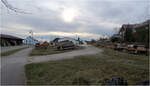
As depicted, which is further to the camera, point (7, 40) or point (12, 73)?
point (7, 40)

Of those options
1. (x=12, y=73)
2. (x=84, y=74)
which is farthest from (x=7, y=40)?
(x=84, y=74)

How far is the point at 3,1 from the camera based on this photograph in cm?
308

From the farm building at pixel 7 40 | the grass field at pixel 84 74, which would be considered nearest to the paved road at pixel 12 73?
the grass field at pixel 84 74

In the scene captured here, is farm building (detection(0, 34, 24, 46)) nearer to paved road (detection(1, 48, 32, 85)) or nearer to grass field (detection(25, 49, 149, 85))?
paved road (detection(1, 48, 32, 85))

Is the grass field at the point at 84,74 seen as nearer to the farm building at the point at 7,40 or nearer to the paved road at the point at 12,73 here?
the paved road at the point at 12,73

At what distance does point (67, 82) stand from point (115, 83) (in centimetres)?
179

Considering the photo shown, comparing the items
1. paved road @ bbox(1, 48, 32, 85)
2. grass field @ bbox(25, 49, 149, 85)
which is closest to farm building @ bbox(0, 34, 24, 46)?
paved road @ bbox(1, 48, 32, 85)

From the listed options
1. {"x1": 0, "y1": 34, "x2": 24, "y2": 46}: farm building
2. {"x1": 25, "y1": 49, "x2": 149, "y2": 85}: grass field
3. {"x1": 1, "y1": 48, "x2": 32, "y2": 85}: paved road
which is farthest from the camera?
{"x1": 0, "y1": 34, "x2": 24, "y2": 46}: farm building

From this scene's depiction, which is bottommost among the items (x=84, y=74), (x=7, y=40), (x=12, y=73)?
(x=12, y=73)

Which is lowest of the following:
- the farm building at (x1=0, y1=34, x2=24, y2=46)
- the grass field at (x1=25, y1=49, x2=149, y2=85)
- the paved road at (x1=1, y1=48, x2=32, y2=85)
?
the paved road at (x1=1, y1=48, x2=32, y2=85)

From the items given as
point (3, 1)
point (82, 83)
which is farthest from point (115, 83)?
point (3, 1)

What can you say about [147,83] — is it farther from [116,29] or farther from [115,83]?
[116,29]

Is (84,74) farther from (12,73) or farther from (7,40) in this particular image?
(7,40)

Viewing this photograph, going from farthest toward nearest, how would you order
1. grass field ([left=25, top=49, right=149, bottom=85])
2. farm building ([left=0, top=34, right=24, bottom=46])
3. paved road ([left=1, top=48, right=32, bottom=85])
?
farm building ([left=0, top=34, right=24, bottom=46]), paved road ([left=1, top=48, right=32, bottom=85]), grass field ([left=25, top=49, right=149, bottom=85])
